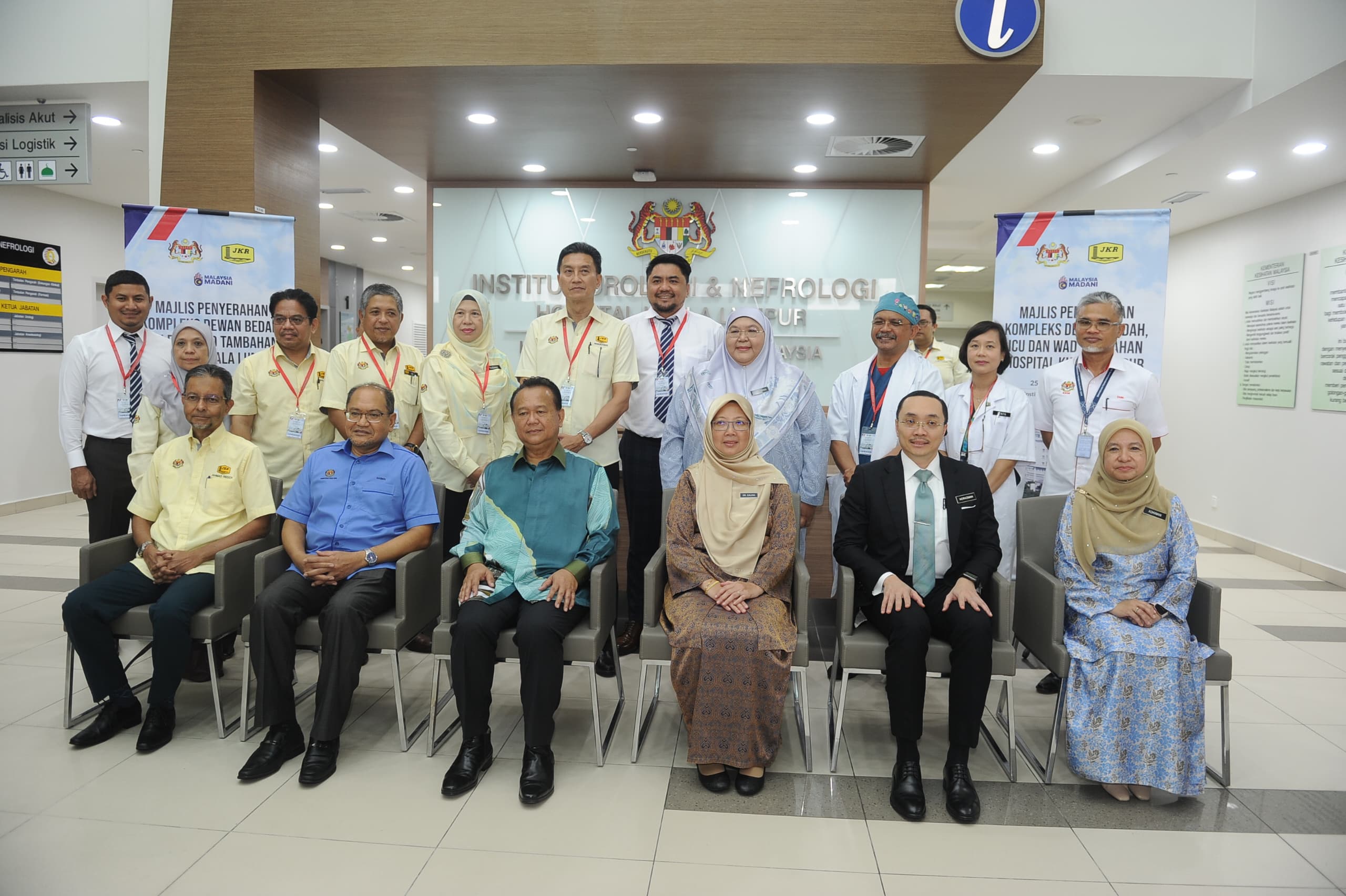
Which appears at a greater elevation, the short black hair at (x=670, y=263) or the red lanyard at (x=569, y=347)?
the short black hair at (x=670, y=263)

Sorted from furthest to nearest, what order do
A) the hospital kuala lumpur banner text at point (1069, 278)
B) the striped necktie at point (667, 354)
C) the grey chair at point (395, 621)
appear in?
the hospital kuala lumpur banner text at point (1069, 278), the striped necktie at point (667, 354), the grey chair at point (395, 621)

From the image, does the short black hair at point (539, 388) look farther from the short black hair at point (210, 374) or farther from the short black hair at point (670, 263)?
the short black hair at point (210, 374)

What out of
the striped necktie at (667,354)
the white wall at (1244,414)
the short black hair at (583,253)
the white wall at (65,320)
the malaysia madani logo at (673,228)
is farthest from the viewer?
the white wall at (65,320)

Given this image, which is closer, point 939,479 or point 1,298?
point 939,479

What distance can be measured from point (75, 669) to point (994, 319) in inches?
195

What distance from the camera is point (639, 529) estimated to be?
158 inches

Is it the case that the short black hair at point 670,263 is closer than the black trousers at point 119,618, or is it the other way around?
the black trousers at point 119,618

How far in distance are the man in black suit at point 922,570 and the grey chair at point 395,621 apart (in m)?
1.62

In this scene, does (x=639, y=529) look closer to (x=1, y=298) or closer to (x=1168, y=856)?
(x=1168, y=856)

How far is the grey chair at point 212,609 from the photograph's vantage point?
10.1ft

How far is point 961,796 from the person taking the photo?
2695 millimetres

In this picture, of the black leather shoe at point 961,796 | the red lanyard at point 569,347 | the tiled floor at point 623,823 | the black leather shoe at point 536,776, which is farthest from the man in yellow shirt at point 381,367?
the black leather shoe at point 961,796

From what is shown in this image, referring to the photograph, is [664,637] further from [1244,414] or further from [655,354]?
[1244,414]

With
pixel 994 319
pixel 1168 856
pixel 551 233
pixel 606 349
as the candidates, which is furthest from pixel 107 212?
pixel 1168 856
